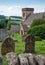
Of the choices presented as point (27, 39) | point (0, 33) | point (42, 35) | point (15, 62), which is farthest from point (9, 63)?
point (42, 35)

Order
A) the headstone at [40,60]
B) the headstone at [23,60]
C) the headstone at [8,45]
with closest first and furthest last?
the headstone at [23,60]
the headstone at [40,60]
the headstone at [8,45]

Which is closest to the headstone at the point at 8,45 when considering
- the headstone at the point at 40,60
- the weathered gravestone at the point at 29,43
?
the weathered gravestone at the point at 29,43

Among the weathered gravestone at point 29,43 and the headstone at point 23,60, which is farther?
the weathered gravestone at point 29,43

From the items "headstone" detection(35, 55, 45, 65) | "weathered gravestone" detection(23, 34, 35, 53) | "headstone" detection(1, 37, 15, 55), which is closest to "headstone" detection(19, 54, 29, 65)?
"headstone" detection(35, 55, 45, 65)

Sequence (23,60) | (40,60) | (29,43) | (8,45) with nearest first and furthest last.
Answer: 1. (23,60)
2. (40,60)
3. (8,45)
4. (29,43)

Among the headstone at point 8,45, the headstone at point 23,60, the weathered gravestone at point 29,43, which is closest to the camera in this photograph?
the headstone at point 23,60

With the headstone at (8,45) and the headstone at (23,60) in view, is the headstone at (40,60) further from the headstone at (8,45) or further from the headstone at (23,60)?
the headstone at (8,45)

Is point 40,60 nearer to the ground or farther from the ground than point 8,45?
farther from the ground

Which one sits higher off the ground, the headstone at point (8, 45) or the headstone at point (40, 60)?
the headstone at point (40, 60)

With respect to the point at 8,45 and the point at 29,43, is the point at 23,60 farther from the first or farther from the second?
the point at 29,43

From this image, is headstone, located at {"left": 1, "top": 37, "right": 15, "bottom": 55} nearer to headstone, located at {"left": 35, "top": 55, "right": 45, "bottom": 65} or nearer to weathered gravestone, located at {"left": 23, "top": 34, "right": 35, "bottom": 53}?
→ weathered gravestone, located at {"left": 23, "top": 34, "right": 35, "bottom": 53}

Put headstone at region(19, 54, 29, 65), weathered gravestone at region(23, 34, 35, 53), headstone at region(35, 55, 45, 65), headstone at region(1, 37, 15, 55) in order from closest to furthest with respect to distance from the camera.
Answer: headstone at region(19, 54, 29, 65) < headstone at region(35, 55, 45, 65) < headstone at region(1, 37, 15, 55) < weathered gravestone at region(23, 34, 35, 53)

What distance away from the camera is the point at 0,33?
110 ft

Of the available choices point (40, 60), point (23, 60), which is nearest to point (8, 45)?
point (40, 60)
